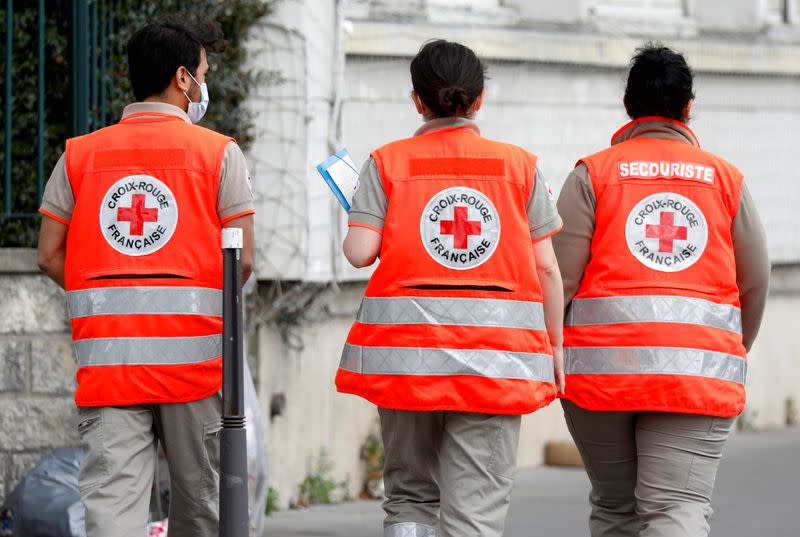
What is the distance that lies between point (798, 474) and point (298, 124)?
3.64 meters

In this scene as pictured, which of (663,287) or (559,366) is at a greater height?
(663,287)

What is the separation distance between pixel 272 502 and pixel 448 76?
12.2 ft

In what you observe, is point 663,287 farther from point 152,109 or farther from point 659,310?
point 152,109

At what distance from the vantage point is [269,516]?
25.2 ft

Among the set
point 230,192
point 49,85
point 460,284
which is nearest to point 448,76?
point 460,284

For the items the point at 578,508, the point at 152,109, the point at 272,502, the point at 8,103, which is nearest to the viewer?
the point at 152,109

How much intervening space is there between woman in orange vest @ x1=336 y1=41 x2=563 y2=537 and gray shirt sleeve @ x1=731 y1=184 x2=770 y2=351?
27.3 inches

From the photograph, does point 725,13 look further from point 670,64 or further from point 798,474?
point 670,64

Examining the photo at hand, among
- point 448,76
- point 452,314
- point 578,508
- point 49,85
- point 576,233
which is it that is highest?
point 49,85

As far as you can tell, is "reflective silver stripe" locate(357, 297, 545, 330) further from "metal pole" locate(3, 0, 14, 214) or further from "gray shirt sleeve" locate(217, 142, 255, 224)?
"metal pole" locate(3, 0, 14, 214)

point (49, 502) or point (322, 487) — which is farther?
point (322, 487)

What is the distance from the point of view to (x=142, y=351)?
14.7 ft

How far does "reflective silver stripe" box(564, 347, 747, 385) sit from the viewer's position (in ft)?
15.6

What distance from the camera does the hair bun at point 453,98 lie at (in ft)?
14.9
